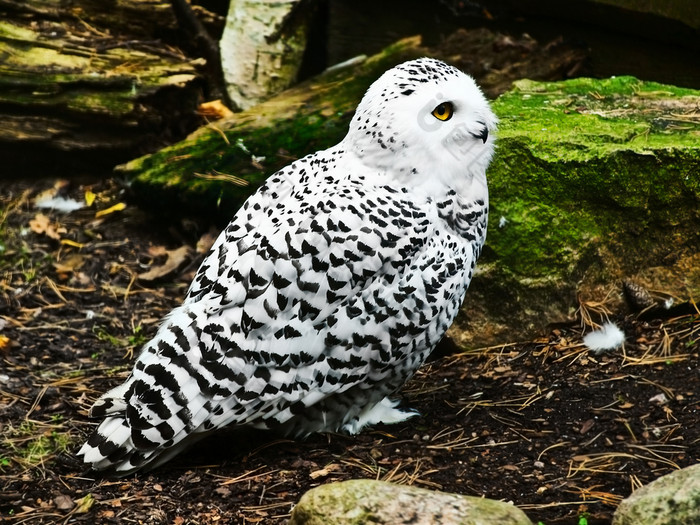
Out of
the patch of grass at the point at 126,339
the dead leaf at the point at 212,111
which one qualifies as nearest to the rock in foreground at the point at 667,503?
the patch of grass at the point at 126,339

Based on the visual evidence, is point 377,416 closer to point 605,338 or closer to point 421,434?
point 421,434

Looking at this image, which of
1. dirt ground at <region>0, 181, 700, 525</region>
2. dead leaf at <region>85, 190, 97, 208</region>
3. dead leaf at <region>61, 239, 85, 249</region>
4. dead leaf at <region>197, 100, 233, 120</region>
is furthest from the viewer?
dead leaf at <region>197, 100, 233, 120</region>

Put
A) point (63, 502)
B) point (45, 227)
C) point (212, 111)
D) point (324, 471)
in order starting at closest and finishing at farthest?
point (63, 502) → point (324, 471) → point (45, 227) → point (212, 111)

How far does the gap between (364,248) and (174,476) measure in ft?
4.03

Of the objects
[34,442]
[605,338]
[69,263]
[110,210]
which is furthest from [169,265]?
[605,338]

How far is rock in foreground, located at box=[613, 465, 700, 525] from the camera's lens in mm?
2465

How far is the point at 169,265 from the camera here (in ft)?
18.0

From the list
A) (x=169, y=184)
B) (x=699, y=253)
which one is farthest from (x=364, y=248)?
(x=169, y=184)

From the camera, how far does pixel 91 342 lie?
477 centimetres

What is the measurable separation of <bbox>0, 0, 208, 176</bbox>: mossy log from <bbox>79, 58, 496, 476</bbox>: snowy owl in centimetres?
308

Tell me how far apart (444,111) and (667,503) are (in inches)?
69.9

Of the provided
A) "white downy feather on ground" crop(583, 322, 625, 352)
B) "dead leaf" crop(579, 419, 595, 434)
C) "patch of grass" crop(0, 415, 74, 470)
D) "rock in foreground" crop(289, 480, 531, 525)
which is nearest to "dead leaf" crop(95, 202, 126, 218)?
"patch of grass" crop(0, 415, 74, 470)

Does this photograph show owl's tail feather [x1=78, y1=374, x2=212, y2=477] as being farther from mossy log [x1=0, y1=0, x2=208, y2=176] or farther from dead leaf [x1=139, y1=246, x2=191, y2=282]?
mossy log [x1=0, y1=0, x2=208, y2=176]

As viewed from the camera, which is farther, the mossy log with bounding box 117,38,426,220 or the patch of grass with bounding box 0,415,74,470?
the mossy log with bounding box 117,38,426,220
